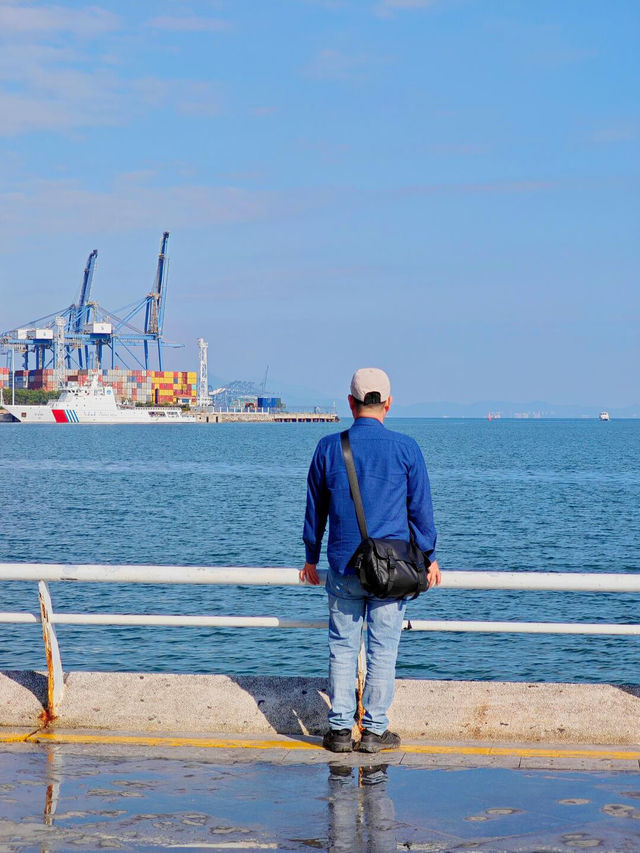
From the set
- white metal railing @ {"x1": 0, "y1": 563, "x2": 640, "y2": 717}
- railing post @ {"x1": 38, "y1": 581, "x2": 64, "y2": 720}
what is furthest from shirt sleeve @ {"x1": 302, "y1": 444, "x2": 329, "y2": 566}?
railing post @ {"x1": 38, "y1": 581, "x2": 64, "y2": 720}

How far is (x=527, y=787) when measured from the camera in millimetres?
4531

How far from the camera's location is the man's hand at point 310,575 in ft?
16.9

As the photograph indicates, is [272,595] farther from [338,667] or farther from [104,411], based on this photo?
[104,411]

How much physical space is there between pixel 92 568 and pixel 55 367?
567 feet

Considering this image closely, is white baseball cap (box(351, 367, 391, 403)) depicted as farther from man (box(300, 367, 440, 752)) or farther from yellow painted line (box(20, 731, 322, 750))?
yellow painted line (box(20, 731, 322, 750))

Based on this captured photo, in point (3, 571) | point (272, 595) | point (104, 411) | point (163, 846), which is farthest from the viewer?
point (104, 411)

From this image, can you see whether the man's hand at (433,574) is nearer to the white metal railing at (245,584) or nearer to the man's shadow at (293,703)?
the white metal railing at (245,584)

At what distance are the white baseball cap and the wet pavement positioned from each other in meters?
1.71

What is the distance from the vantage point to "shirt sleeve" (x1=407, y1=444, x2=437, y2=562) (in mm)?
5020

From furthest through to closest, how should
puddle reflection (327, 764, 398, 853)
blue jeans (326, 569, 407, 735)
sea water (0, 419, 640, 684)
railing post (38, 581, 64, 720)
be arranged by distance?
sea water (0, 419, 640, 684), railing post (38, 581, 64, 720), blue jeans (326, 569, 407, 735), puddle reflection (327, 764, 398, 853)

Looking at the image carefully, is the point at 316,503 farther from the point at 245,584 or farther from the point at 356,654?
the point at 356,654

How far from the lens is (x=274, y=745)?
17.3ft

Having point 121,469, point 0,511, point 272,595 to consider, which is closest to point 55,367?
point 121,469

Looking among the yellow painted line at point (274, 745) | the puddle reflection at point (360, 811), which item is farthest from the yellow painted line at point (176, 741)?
the puddle reflection at point (360, 811)
